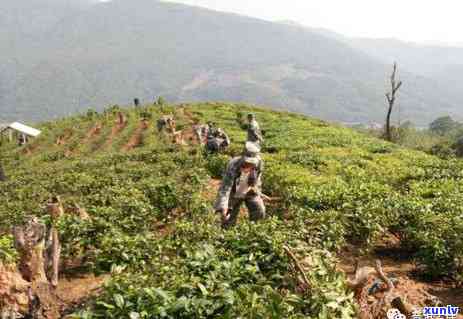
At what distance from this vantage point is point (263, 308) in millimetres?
4969

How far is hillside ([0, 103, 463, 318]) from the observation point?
5.36 meters

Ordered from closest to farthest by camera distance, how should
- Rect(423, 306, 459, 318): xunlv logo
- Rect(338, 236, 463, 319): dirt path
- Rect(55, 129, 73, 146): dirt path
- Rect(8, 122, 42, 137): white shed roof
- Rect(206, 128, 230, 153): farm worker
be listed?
1. Rect(423, 306, 459, 318): xunlv logo
2. Rect(338, 236, 463, 319): dirt path
3. Rect(206, 128, 230, 153): farm worker
4. Rect(55, 129, 73, 146): dirt path
5. Rect(8, 122, 42, 137): white shed roof


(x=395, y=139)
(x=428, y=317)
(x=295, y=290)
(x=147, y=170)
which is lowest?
(x=395, y=139)

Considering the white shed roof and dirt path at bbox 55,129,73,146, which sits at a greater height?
dirt path at bbox 55,129,73,146

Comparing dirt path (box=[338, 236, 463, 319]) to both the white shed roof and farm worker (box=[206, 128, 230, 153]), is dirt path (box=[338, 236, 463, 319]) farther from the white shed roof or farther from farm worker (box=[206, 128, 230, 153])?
the white shed roof

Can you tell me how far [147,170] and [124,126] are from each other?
2776 cm

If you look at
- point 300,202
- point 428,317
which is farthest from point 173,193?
point 428,317

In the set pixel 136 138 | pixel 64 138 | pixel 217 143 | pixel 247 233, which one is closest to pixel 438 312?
pixel 247 233

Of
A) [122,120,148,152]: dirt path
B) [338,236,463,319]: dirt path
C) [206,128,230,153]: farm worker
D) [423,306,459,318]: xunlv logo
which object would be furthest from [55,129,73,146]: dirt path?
[423,306,459,318]: xunlv logo

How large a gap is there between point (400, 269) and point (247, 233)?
13.5 feet

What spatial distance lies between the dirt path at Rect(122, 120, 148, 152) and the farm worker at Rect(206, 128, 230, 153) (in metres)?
13.1

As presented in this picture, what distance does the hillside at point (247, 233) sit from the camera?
211 inches

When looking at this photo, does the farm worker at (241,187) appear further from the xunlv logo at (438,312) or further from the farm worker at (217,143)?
the farm worker at (217,143)

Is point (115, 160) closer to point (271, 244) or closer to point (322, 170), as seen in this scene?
point (322, 170)
